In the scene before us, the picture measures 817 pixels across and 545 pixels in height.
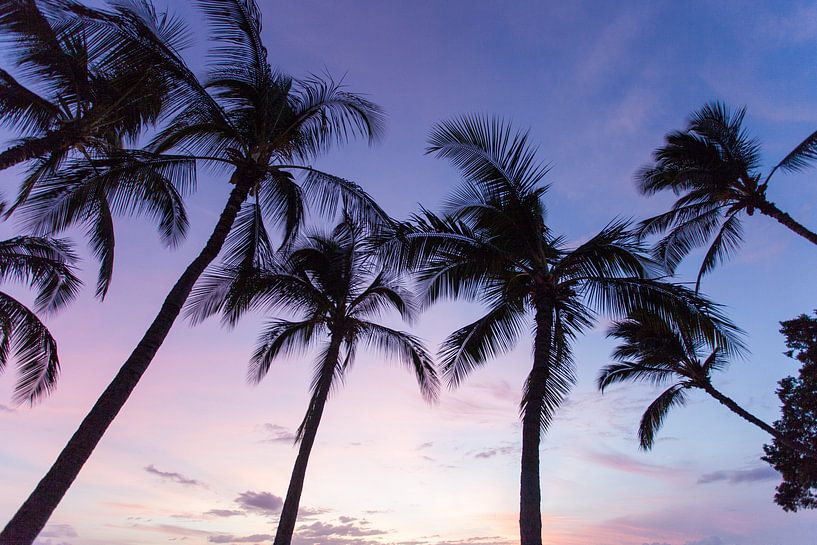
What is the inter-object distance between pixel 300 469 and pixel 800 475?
2082 centimetres

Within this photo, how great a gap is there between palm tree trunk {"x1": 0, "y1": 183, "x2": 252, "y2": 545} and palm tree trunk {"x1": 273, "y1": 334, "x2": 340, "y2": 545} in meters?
6.77

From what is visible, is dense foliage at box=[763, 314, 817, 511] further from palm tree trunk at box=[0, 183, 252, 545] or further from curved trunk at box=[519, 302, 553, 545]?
palm tree trunk at box=[0, 183, 252, 545]

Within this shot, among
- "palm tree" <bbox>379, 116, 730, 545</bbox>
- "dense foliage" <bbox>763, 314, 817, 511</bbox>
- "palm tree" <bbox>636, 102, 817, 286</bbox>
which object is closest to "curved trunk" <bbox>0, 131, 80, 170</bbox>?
"palm tree" <bbox>379, 116, 730, 545</bbox>

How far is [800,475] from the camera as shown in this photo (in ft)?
69.4

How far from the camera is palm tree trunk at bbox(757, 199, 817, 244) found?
14.3 meters

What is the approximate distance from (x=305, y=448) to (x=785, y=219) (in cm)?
1496

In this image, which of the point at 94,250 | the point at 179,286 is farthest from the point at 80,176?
the point at 179,286

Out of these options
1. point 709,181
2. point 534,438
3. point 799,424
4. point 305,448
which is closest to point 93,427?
point 534,438

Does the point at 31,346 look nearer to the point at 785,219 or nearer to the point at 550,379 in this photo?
the point at 550,379

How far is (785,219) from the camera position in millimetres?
14492

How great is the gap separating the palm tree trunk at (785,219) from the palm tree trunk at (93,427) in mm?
14956

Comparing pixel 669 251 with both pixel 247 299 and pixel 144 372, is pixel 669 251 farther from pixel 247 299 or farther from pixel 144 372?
pixel 144 372

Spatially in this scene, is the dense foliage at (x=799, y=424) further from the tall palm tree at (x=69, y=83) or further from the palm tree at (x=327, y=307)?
the tall palm tree at (x=69, y=83)

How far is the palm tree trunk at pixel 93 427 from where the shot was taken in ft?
19.5
